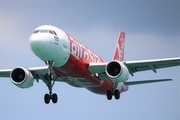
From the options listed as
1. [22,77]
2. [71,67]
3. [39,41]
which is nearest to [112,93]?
[71,67]

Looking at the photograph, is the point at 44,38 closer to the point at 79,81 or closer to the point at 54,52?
the point at 54,52

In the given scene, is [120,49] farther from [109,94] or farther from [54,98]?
[54,98]

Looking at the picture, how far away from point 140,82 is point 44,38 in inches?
637

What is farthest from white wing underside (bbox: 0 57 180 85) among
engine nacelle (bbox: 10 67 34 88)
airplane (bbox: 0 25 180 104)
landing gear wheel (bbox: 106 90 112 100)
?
landing gear wheel (bbox: 106 90 112 100)

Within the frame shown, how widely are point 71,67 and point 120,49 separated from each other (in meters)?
18.2

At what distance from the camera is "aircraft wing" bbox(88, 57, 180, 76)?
133ft

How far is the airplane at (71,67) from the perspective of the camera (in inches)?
1423

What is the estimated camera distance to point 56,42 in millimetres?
36344

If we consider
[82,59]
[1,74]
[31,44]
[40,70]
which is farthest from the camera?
[1,74]

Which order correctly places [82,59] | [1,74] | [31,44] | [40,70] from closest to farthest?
[31,44] → [82,59] → [40,70] → [1,74]

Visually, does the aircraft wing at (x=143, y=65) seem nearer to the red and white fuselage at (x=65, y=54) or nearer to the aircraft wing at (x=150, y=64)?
the aircraft wing at (x=150, y=64)

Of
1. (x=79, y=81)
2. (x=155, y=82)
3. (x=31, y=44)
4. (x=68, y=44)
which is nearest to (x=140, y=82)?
(x=155, y=82)

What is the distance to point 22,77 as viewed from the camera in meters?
42.0

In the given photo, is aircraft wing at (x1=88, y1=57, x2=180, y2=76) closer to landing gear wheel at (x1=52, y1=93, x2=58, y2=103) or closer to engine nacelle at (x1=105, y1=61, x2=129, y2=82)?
engine nacelle at (x1=105, y1=61, x2=129, y2=82)
